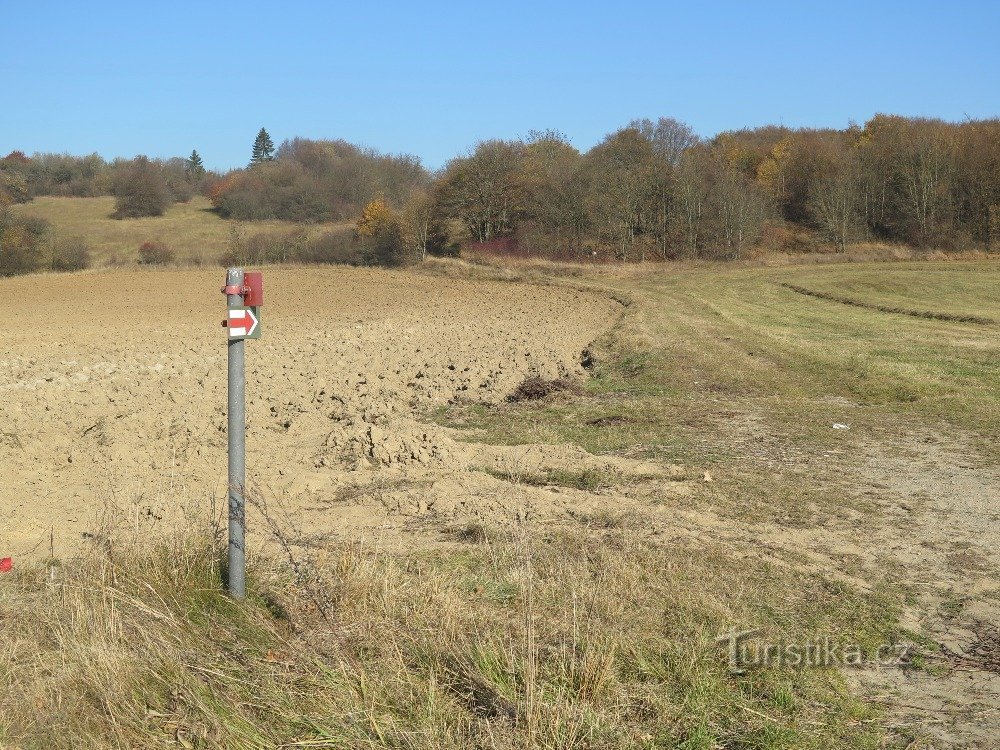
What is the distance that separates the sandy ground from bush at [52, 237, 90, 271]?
26507 millimetres

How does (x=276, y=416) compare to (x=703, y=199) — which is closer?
(x=276, y=416)

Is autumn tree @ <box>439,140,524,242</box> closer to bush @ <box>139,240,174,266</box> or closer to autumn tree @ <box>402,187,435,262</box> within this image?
autumn tree @ <box>402,187,435,262</box>

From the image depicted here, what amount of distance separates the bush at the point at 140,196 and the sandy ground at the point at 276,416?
56.6 m

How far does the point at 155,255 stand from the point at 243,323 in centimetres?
6045

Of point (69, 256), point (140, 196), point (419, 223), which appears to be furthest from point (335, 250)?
point (140, 196)

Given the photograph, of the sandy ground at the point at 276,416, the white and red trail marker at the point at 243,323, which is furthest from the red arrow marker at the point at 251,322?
the sandy ground at the point at 276,416

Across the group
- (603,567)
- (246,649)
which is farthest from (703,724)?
(246,649)

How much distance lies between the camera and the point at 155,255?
2435 inches

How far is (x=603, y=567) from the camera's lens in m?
6.41

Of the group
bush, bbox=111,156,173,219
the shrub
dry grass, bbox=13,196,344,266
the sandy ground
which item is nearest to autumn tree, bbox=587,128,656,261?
dry grass, bbox=13,196,344,266

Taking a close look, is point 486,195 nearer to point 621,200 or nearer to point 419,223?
point 419,223

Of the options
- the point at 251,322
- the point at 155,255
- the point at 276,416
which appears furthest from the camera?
the point at 155,255

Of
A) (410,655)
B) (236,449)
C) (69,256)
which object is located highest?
(69,256)

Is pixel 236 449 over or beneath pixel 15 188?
beneath
